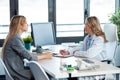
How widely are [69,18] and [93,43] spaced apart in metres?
1.95

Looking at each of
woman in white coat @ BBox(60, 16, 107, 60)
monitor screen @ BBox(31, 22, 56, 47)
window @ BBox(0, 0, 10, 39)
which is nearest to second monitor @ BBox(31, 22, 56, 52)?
monitor screen @ BBox(31, 22, 56, 47)

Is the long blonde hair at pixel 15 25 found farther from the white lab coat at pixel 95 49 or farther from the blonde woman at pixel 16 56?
the white lab coat at pixel 95 49

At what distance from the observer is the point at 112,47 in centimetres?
402

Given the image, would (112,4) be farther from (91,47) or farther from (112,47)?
(91,47)

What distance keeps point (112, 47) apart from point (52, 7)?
5.47ft

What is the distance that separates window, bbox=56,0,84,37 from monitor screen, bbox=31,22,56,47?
1.15 meters

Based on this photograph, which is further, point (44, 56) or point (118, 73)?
point (44, 56)

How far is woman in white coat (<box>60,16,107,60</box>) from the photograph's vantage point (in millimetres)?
3452

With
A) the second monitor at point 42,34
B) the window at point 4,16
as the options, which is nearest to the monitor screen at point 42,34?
the second monitor at point 42,34

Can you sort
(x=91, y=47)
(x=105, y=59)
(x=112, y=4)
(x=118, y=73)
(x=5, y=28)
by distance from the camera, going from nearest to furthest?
(x=118, y=73), (x=91, y=47), (x=105, y=59), (x=5, y=28), (x=112, y=4)

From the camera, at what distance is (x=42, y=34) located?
160 inches

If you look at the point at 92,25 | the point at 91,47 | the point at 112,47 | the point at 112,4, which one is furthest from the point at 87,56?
the point at 112,4

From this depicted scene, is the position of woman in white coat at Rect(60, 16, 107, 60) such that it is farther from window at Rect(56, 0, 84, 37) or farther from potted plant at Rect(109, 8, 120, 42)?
window at Rect(56, 0, 84, 37)

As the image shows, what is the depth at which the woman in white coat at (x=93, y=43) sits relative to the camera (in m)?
3.45
